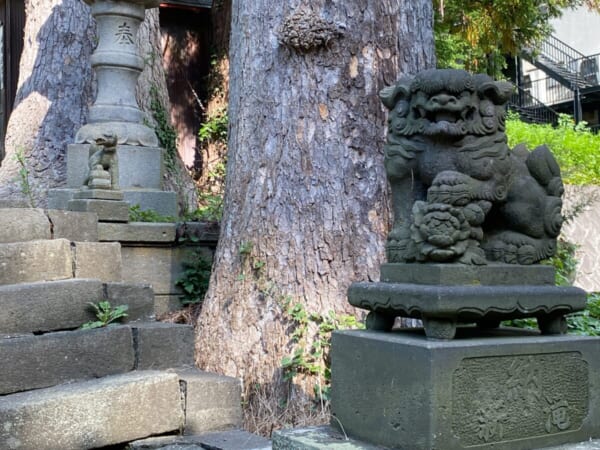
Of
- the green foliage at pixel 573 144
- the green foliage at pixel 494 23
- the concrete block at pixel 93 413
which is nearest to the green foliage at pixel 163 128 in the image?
the green foliage at pixel 494 23

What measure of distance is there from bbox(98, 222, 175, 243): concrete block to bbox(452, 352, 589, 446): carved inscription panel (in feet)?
12.2

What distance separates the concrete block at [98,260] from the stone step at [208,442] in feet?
4.58

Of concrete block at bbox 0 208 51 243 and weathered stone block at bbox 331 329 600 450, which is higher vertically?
concrete block at bbox 0 208 51 243

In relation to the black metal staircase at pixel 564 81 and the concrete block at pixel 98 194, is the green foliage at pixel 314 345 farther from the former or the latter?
the black metal staircase at pixel 564 81

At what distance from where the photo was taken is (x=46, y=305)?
14.9 ft

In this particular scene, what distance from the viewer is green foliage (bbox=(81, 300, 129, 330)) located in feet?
15.3

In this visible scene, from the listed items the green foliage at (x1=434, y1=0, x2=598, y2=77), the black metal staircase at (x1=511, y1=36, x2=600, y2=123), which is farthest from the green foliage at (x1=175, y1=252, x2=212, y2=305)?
the black metal staircase at (x1=511, y1=36, x2=600, y2=123)

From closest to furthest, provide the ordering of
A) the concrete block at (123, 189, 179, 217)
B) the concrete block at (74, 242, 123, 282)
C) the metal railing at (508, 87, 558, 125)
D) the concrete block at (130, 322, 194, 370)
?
the concrete block at (130, 322, 194, 370) → the concrete block at (74, 242, 123, 282) → the concrete block at (123, 189, 179, 217) → the metal railing at (508, 87, 558, 125)

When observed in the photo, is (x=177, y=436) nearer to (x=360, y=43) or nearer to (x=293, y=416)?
(x=293, y=416)

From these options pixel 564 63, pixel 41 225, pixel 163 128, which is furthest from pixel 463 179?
pixel 564 63

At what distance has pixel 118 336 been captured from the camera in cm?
455

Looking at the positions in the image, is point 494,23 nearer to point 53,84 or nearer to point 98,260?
point 53,84

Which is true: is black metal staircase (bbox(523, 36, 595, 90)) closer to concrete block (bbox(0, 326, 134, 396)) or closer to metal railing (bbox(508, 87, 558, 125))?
metal railing (bbox(508, 87, 558, 125))

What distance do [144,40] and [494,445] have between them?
8087 millimetres
